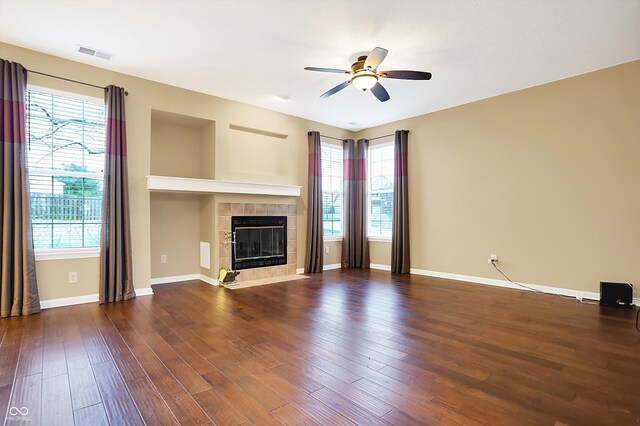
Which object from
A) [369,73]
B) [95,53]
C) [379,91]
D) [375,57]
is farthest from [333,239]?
[95,53]

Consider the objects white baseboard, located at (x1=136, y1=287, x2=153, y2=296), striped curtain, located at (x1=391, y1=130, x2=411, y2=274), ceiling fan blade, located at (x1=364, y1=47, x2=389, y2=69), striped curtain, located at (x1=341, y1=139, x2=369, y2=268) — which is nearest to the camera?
ceiling fan blade, located at (x1=364, y1=47, x2=389, y2=69)

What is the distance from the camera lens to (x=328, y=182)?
672 cm

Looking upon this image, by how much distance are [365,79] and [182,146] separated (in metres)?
3.33

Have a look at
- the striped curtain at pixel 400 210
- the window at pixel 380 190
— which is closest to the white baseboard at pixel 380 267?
the striped curtain at pixel 400 210

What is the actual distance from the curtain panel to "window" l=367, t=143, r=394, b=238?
534cm

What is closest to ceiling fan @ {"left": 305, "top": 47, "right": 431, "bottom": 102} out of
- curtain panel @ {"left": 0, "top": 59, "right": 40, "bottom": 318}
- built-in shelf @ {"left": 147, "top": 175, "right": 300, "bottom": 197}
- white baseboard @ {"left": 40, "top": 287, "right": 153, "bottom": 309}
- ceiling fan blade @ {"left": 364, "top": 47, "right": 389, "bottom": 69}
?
ceiling fan blade @ {"left": 364, "top": 47, "right": 389, "bottom": 69}

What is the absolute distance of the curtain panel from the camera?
3.38 meters

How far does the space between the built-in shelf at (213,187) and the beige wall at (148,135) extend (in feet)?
0.68

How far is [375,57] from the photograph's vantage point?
322cm

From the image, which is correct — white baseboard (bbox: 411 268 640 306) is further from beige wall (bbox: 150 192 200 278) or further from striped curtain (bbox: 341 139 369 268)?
beige wall (bbox: 150 192 200 278)

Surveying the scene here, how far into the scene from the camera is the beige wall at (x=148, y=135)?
3.77m

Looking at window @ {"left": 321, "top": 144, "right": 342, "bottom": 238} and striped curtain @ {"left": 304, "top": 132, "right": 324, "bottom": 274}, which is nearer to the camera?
striped curtain @ {"left": 304, "top": 132, "right": 324, "bottom": 274}

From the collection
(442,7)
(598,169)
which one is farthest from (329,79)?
(598,169)

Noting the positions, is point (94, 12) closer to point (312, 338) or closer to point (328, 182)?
point (312, 338)
